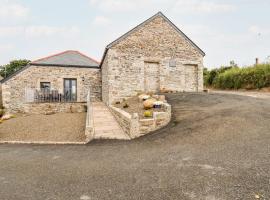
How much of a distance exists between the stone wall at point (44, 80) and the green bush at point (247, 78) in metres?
14.9

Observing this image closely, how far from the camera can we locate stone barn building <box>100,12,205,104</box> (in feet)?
41.7

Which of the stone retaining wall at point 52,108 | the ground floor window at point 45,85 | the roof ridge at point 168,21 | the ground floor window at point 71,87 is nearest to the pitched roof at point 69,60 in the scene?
the ground floor window at point 71,87

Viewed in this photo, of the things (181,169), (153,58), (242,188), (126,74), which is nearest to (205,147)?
(181,169)

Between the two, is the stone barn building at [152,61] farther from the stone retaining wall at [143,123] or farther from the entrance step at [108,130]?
the stone retaining wall at [143,123]

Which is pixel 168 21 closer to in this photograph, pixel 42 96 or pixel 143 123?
pixel 143 123

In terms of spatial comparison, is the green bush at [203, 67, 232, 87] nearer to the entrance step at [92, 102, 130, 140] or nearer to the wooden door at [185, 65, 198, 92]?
the wooden door at [185, 65, 198, 92]

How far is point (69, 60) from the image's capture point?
58.9 feet

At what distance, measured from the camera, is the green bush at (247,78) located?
1639 cm

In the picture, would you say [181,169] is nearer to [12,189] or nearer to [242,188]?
[242,188]

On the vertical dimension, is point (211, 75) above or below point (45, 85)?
above

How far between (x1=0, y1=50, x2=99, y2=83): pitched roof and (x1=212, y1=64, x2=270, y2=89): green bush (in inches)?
598

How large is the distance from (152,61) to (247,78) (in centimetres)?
1119

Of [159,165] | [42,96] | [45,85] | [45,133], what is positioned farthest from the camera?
[45,85]

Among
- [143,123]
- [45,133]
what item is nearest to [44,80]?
[45,133]
